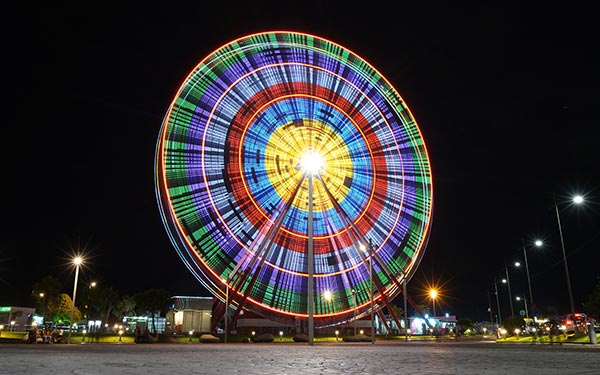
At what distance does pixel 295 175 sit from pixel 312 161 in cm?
222

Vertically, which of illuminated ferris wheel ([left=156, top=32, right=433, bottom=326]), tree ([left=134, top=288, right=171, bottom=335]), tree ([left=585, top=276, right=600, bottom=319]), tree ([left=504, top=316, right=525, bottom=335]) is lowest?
tree ([left=504, top=316, right=525, bottom=335])

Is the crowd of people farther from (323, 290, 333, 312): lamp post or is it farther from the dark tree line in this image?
the dark tree line

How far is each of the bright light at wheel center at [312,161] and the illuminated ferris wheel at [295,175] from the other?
0.11 m

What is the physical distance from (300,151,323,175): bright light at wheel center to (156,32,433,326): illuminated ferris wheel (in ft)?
0.35

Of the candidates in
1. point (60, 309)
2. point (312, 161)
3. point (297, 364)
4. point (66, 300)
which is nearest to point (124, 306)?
point (66, 300)

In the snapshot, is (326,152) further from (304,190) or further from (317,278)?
(317,278)

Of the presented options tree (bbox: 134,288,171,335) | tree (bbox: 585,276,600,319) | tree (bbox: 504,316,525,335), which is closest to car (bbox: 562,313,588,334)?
tree (bbox: 585,276,600,319)

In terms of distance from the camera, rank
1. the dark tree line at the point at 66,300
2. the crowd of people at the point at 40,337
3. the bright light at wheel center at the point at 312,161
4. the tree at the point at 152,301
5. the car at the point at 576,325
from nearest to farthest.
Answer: the crowd of people at the point at 40,337
the car at the point at 576,325
the bright light at wheel center at the point at 312,161
the tree at the point at 152,301
the dark tree line at the point at 66,300

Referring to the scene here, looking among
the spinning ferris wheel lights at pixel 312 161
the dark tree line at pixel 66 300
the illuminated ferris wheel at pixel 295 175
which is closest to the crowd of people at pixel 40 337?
the illuminated ferris wheel at pixel 295 175

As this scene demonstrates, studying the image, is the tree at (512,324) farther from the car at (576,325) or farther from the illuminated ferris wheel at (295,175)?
the illuminated ferris wheel at (295,175)

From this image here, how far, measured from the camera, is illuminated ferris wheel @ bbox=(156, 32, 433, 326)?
26.3 m

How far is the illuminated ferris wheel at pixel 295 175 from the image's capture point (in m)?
26.3

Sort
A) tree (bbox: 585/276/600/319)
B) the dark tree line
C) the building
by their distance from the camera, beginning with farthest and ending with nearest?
the building, the dark tree line, tree (bbox: 585/276/600/319)

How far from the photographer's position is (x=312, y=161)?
2736 centimetres
